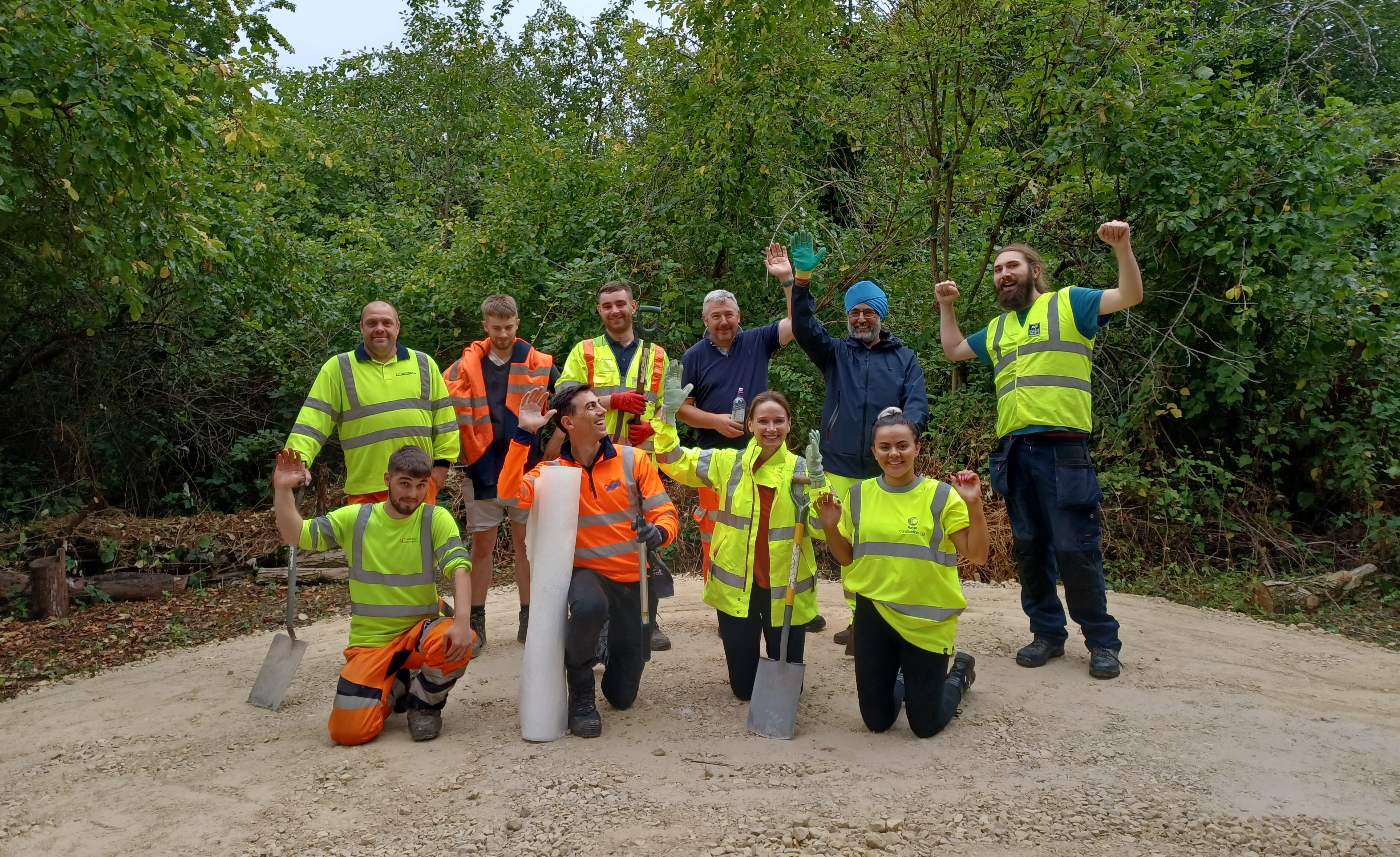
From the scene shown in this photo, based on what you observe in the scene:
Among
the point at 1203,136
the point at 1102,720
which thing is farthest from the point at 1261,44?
the point at 1102,720

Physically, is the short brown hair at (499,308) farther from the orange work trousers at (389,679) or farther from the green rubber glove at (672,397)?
the orange work trousers at (389,679)

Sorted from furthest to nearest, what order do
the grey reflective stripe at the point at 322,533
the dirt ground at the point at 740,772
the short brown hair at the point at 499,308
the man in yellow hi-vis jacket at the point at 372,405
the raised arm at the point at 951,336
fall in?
1. the short brown hair at the point at 499,308
2. the raised arm at the point at 951,336
3. the man in yellow hi-vis jacket at the point at 372,405
4. the grey reflective stripe at the point at 322,533
5. the dirt ground at the point at 740,772

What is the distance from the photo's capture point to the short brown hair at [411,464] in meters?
3.98

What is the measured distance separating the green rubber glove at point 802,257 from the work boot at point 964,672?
1.93 meters

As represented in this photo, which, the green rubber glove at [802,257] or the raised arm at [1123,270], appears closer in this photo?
the raised arm at [1123,270]

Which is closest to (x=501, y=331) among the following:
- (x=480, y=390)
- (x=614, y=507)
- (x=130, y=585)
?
(x=480, y=390)

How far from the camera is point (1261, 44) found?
11.1 metres

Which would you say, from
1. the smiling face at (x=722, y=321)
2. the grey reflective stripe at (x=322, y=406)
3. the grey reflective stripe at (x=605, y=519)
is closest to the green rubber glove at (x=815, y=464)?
the grey reflective stripe at (x=605, y=519)

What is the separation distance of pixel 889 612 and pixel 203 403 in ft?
28.8

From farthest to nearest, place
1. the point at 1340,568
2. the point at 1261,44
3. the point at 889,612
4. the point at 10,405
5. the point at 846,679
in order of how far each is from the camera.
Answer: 1. the point at 1261,44
2. the point at 10,405
3. the point at 1340,568
4. the point at 846,679
5. the point at 889,612

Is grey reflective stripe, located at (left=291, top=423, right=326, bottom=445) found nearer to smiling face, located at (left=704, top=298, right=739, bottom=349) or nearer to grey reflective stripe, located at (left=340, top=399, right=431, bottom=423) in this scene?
grey reflective stripe, located at (left=340, top=399, right=431, bottom=423)

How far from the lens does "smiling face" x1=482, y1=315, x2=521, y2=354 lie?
16.8ft

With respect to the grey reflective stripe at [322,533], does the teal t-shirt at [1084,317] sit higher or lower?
higher

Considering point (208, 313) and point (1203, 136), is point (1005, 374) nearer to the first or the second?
point (1203, 136)
